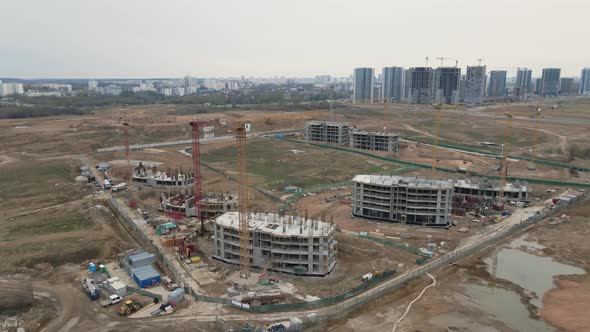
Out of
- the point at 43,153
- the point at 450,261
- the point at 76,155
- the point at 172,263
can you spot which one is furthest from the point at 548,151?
the point at 43,153

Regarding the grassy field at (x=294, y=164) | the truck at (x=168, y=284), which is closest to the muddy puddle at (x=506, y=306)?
the truck at (x=168, y=284)

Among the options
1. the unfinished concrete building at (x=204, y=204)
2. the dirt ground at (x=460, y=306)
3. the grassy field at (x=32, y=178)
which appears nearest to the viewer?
the dirt ground at (x=460, y=306)

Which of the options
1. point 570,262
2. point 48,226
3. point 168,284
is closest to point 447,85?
point 570,262

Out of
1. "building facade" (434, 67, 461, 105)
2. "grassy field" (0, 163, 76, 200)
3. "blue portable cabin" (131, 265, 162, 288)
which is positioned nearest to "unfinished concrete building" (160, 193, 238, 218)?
"blue portable cabin" (131, 265, 162, 288)

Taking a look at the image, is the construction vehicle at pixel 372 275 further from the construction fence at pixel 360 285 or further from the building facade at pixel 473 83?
the building facade at pixel 473 83

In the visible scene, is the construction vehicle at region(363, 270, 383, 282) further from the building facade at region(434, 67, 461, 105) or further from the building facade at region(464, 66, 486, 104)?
the building facade at region(464, 66, 486, 104)

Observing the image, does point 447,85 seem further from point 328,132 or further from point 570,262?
point 570,262
